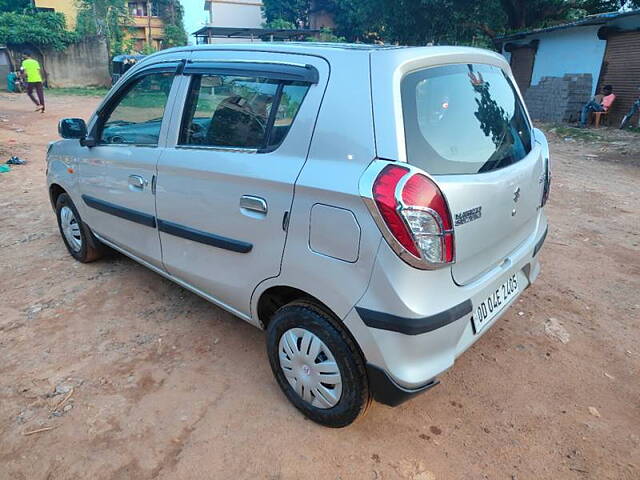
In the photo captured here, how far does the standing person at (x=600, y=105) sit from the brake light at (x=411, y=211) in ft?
44.7

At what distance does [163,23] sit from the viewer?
37.7 meters

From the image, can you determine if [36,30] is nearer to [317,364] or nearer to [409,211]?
[317,364]

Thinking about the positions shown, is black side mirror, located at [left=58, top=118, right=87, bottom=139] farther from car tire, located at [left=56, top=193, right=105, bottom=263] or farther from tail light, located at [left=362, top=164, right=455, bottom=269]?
tail light, located at [left=362, top=164, right=455, bottom=269]

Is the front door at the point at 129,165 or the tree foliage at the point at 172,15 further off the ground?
the tree foliage at the point at 172,15

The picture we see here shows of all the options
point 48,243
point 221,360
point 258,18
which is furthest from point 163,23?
point 221,360

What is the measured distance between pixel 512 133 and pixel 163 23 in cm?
4195

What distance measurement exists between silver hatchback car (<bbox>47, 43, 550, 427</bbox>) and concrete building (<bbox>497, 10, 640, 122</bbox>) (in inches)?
500

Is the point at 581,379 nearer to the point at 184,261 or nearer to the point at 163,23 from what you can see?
the point at 184,261

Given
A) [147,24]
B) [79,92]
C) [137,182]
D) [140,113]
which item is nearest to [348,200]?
[137,182]

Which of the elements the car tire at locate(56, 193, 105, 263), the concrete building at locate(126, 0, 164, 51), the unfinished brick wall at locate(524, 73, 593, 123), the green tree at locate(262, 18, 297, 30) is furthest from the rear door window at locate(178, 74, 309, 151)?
the concrete building at locate(126, 0, 164, 51)

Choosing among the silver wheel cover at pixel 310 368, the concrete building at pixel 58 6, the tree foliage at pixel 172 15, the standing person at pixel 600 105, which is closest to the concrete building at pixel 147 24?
the tree foliage at pixel 172 15

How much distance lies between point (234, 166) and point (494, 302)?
1.43m

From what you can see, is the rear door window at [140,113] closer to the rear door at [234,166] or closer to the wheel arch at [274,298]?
the rear door at [234,166]

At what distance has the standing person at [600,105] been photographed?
12508mm
